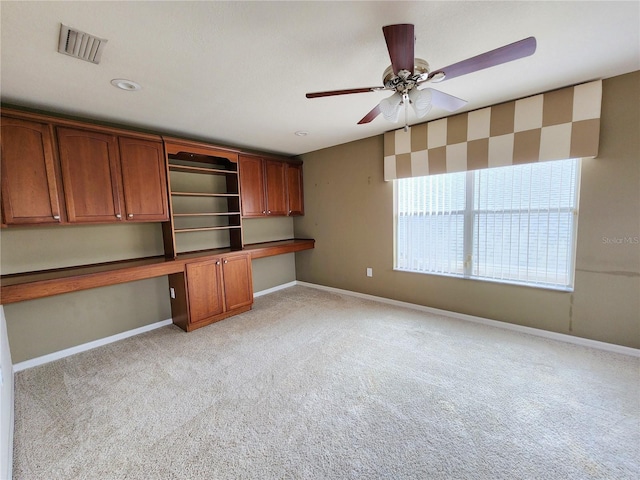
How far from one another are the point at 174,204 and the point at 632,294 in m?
4.83

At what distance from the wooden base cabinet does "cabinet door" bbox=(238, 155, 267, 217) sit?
71 centimetres

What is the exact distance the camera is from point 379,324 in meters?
3.12

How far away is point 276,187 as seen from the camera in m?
4.26

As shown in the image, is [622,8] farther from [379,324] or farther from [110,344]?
[110,344]

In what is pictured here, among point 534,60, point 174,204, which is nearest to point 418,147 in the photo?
point 534,60

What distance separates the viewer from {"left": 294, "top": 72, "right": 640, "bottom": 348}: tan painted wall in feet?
7.38

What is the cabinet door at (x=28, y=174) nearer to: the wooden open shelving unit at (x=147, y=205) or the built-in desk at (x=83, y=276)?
the wooden open shelving unit at (x=147, y=205)

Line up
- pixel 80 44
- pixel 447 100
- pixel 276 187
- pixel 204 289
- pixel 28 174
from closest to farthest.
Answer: pixel 80 44, pixel 447 100, pixel 28 174, pixel 204 289, pixel 276 187

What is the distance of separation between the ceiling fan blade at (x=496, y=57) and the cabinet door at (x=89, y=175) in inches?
117

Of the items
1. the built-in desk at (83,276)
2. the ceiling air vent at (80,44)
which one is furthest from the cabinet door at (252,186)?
the ceiling air vent at (80,44)

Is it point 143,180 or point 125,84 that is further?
point 143,180

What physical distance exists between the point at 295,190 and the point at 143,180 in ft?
7.50

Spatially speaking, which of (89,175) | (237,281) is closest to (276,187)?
(237,281)

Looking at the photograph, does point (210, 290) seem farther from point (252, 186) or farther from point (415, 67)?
point (415, 67)
